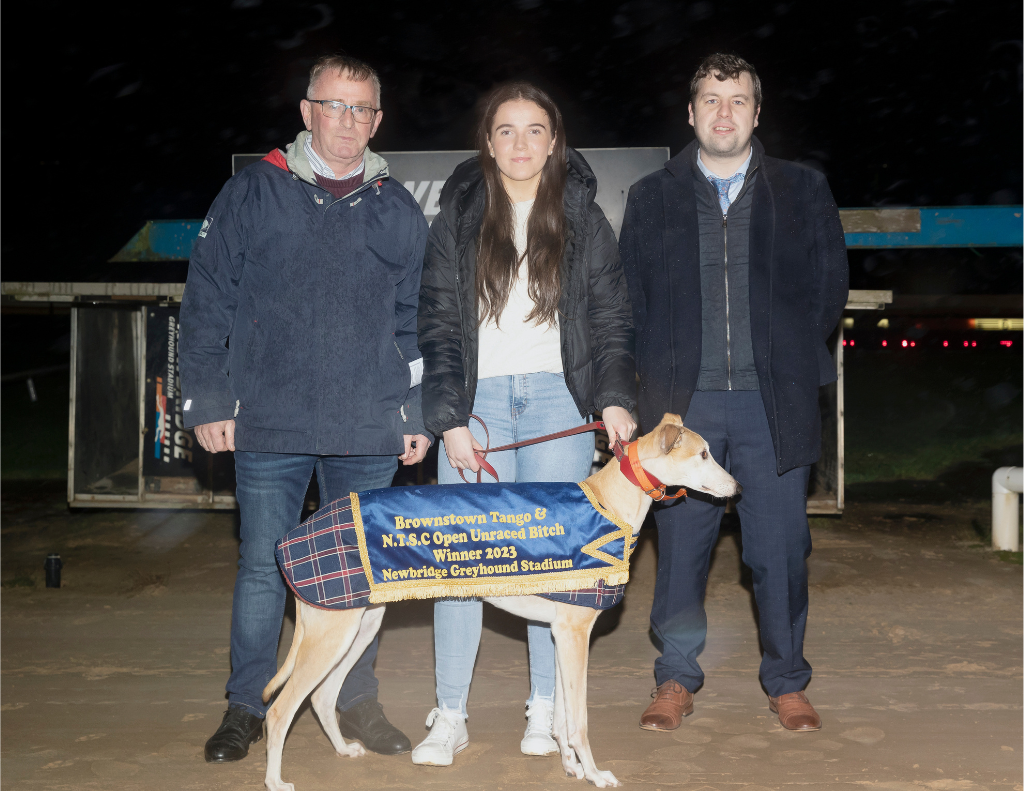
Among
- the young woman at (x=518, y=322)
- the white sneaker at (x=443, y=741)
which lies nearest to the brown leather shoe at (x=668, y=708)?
the young woman at (x=518, y=322)

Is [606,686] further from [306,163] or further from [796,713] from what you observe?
[306,163]

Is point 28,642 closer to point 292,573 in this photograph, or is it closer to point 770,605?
point 292,573

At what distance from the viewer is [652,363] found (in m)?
3.51

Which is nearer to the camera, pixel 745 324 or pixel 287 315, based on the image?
pixel 287 315

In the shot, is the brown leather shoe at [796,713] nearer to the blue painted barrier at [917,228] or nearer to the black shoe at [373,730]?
the black shoe at [373,730]

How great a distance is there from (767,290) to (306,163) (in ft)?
6.39

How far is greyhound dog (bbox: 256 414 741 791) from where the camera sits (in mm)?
2895

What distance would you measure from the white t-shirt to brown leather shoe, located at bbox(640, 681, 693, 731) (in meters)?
1.56

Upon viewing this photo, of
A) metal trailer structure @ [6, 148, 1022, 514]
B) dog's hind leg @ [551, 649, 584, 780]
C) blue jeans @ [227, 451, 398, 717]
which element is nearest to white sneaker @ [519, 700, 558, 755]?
dog's hind leg @ [551, 649, 584, 780]

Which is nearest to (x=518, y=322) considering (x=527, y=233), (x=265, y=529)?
(x=527, y=233)

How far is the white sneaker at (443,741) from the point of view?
3.15 meters

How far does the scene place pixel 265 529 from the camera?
325cm

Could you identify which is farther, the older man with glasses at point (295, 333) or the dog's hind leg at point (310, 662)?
the older man with glasses at point (295, 333)

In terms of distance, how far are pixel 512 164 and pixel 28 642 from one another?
4031mm
